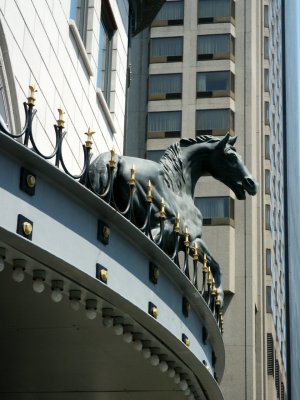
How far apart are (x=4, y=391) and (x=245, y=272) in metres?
37.3

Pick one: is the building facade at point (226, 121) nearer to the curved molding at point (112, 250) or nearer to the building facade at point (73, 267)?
the building facade at point (73, 267)

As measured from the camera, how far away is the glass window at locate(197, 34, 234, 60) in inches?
2421

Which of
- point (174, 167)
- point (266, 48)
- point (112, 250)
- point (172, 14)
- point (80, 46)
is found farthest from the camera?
point (266, 48)

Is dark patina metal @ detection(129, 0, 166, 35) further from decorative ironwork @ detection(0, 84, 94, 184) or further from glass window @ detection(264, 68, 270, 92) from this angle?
glass window @ detection(264, 68, 270, 92)

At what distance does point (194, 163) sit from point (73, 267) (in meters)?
9.17

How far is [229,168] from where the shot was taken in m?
21.4

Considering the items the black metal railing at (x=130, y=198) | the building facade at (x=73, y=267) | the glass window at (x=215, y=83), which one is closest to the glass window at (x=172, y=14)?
the glass window at (x=215, y=83)

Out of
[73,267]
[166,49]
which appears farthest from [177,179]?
[166,49]

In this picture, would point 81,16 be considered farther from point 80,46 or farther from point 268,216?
point 268,216

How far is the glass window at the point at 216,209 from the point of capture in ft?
186

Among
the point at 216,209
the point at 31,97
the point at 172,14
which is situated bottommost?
the point at 31,97

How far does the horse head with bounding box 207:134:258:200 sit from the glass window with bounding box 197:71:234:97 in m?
39.1

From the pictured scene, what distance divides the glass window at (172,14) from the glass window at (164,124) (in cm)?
605

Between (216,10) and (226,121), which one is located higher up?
(216,10)
